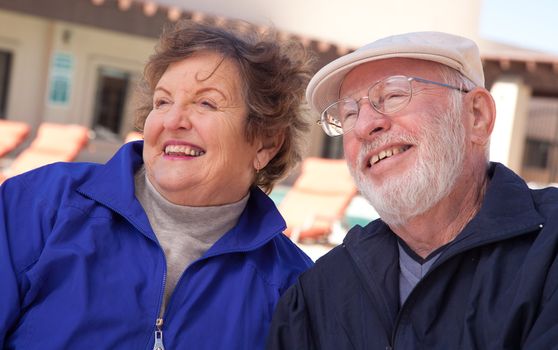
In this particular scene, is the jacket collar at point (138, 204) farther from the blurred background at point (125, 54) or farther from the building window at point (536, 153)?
the building window at point (536, 153)

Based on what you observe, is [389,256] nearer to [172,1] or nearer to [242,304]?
[242,304]

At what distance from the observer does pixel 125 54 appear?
52.9ft

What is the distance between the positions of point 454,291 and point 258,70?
109cm

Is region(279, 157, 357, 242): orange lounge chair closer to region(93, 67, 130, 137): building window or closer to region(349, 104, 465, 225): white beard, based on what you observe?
region(349, 104, 465, 225): white beard

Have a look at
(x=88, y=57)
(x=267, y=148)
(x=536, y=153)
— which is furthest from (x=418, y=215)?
(x=536, y=153)

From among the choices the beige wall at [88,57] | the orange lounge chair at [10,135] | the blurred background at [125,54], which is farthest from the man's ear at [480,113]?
the beige wall at [88,57]

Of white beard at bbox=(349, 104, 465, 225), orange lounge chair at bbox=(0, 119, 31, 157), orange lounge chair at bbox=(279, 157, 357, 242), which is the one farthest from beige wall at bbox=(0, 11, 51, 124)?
white beard at bbox=(349, 104, 465, 225)

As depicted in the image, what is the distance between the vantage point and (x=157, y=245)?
88.4 inches

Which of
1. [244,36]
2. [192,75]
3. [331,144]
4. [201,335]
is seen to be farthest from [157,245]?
[331,144]

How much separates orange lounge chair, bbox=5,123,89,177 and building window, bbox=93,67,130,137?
456cm

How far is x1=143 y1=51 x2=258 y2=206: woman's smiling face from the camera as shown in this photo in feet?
7.73

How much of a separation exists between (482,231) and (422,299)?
0.26m

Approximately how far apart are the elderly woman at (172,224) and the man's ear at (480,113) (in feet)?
2.42

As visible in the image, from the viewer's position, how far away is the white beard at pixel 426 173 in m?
2.09
